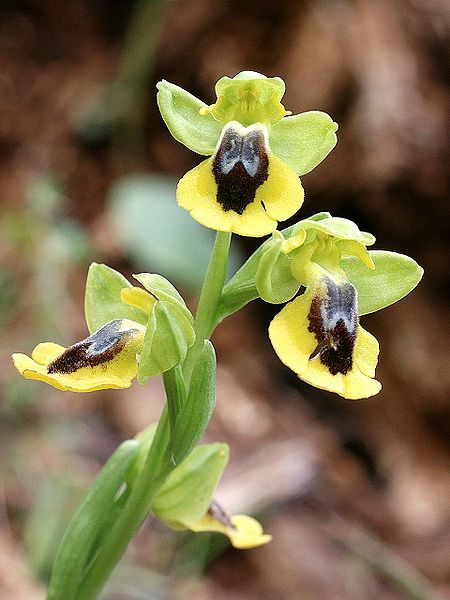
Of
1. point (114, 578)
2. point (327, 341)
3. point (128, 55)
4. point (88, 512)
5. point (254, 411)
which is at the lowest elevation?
point (254, 411)

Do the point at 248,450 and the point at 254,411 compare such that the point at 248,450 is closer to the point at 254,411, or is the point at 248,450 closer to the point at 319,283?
the point at 254,411

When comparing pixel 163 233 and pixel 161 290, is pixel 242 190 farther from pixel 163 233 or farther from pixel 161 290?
pixel 163 233

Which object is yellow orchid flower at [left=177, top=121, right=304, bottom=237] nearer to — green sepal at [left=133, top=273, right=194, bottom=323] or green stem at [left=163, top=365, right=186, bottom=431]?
green sepal at [left=133, top=273, right=194, bottom=323]

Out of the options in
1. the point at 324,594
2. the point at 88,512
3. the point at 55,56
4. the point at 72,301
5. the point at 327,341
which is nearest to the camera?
the point at 327,341

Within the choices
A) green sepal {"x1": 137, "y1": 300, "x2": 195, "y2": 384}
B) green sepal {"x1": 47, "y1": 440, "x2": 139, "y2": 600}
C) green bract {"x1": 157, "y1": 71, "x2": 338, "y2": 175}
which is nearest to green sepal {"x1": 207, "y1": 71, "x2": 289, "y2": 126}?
green bract {"x1": 157, "y1": 71, "x2": 338, "y2": 175}

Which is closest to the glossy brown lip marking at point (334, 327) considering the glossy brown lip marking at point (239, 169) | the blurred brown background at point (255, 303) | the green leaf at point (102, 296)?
the glossy brown lip marking at point (239, 169)

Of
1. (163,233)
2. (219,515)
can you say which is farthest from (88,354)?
(163,233)

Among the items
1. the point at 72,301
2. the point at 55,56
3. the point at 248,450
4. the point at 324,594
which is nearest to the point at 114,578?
the point at 324,594
